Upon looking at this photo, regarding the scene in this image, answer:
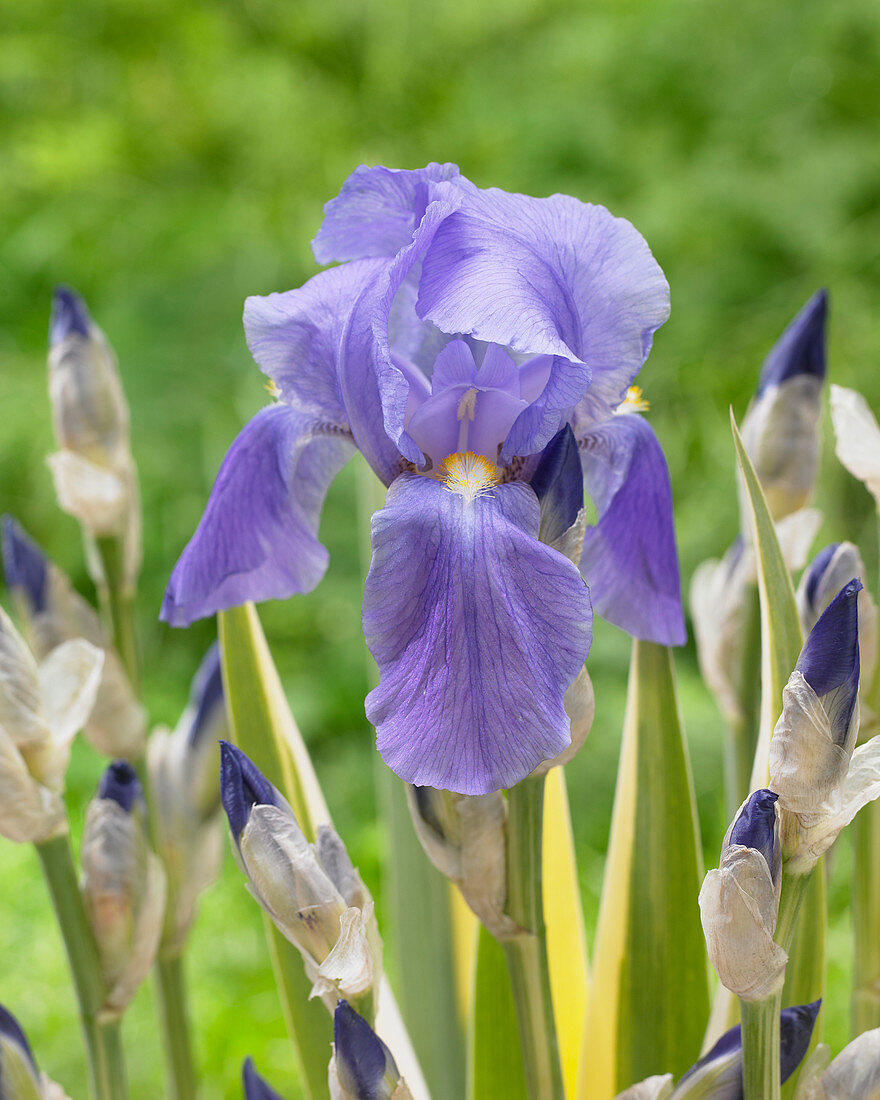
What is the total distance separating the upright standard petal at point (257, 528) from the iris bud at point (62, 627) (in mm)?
134

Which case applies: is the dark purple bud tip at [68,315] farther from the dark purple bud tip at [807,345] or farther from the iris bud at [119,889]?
the dark purple bud tip at [807,345]

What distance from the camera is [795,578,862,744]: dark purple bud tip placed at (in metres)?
0.26

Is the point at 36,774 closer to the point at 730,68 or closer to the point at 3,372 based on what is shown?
the point at 3,372

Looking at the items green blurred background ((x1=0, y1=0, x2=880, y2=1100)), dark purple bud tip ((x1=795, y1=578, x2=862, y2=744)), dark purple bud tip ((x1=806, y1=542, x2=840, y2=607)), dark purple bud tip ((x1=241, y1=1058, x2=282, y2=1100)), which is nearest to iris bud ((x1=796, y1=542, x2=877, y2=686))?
dark purple bud tip ((x1=806, y1=542, x2=840, y2=607))

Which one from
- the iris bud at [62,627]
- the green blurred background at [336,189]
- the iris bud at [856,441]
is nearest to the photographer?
the iris bud at [856,441]

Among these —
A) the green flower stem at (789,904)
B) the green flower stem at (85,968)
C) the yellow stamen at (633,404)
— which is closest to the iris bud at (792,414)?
the yellow stamen at (633,404)

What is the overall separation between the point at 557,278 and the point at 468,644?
0.37ft

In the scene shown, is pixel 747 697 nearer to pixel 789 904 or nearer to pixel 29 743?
pixel 789 904

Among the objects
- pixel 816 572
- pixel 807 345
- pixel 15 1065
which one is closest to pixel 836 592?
pixel 816 572

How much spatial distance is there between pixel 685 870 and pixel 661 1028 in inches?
2.5

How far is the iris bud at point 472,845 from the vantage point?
0.97ft

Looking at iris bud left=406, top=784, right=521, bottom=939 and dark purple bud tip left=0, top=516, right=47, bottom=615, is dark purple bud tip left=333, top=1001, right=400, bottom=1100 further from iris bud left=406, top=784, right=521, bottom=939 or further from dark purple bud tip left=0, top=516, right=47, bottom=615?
dark purple bud tip left=0, top=516, right=47, bottom=615

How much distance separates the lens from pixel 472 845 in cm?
30

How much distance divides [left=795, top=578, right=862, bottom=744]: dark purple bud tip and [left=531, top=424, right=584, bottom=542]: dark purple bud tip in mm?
68
